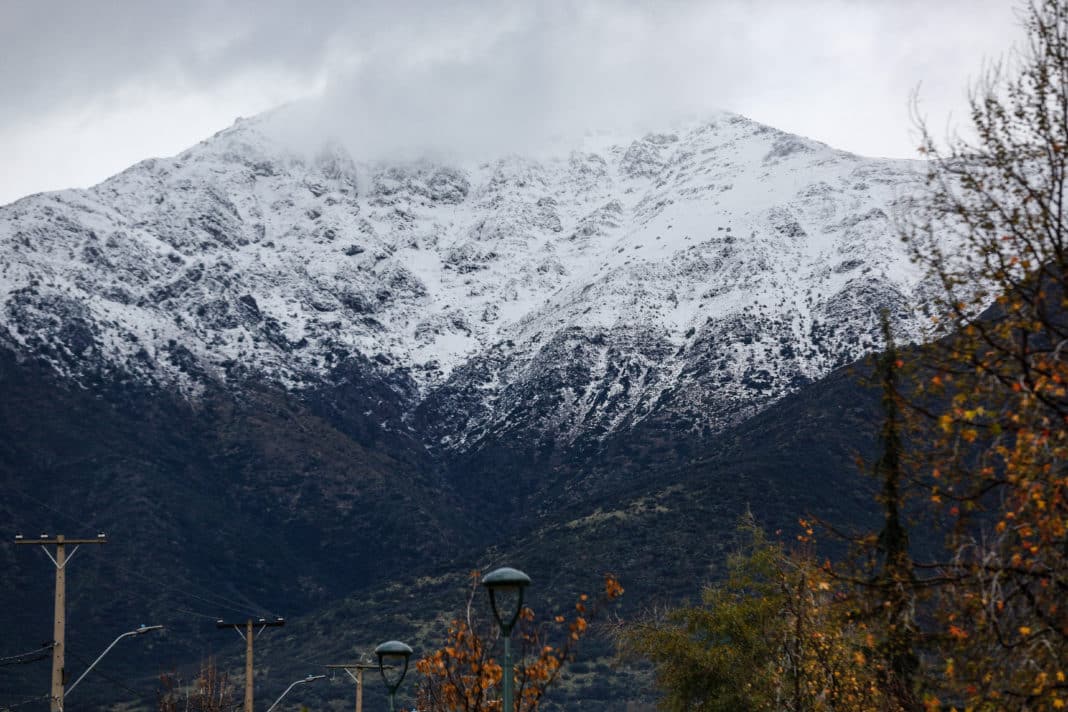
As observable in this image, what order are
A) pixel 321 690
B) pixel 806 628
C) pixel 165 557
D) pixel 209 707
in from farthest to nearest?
pixel 165 557
pixel 321 690
pixel 209 707
pixel 806 628

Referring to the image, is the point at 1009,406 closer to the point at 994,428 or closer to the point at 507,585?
the point at 994,428

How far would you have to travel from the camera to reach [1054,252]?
472 inches

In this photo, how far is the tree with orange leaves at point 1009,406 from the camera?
35.7ft

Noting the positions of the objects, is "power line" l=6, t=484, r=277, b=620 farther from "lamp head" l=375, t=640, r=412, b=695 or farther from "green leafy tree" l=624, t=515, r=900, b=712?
"lamp head" l=375, t=640, r=412, b=695

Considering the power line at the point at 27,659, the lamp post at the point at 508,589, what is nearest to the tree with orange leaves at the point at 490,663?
the lamp post at the point at 508,589

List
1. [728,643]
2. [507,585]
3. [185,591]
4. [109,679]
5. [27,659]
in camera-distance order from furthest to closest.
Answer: [185,591] → [109,679] → [27,659] → [728,643] → [507,585]

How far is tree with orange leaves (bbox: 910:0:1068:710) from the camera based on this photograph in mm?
10883

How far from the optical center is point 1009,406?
1141 centimetres

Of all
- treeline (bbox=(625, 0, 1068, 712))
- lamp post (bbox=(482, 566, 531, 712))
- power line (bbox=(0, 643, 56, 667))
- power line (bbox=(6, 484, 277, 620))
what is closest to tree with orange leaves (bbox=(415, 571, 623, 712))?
lamp post (bbox=(482, 566, 531, 712))

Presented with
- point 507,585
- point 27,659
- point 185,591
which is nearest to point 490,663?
point 507,585

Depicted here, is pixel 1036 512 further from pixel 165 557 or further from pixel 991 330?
pixel 165 557

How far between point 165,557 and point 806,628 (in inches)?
7027

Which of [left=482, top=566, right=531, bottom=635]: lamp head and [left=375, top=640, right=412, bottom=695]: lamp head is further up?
[left=482, top=566, right=531, bottom=635]: lamp head

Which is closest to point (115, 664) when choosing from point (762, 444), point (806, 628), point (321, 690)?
point (321, 690)
